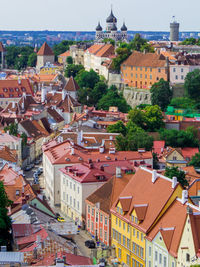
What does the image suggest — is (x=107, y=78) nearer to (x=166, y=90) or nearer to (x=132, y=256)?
(x=166, y=90)

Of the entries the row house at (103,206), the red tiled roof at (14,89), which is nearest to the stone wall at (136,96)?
the red tiled roof at (14,89)

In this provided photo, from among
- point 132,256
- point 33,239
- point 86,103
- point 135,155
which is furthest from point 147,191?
point 86,103

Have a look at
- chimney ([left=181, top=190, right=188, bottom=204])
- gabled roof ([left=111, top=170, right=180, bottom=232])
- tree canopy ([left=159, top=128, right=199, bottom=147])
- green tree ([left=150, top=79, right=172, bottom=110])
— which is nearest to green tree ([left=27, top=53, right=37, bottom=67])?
green tree ([left=150, top=79, right=172, bottom=110])

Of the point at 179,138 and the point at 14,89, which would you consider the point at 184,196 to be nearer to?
the point at 179,138

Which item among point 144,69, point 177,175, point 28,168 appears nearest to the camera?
point 177,175

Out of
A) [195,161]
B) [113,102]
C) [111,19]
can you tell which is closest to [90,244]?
[195,161]
